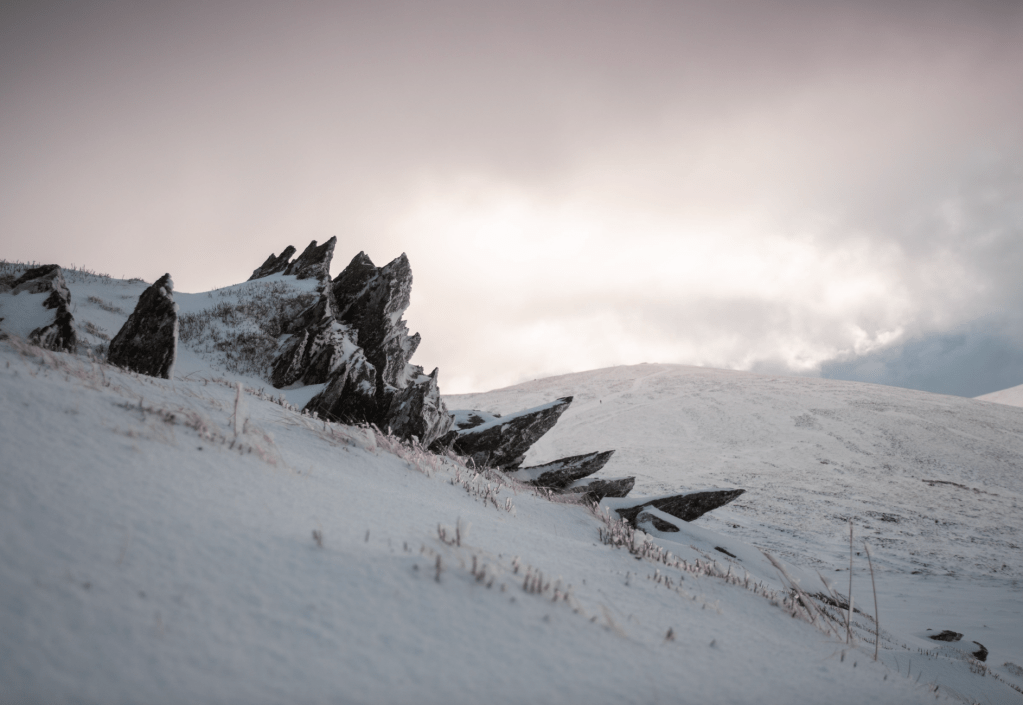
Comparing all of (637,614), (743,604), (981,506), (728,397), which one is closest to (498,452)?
(743,604)

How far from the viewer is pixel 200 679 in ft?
4.36

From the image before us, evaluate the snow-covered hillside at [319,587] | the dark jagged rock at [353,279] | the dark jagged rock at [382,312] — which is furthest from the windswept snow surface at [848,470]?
the dark jagged rock at [353,279]

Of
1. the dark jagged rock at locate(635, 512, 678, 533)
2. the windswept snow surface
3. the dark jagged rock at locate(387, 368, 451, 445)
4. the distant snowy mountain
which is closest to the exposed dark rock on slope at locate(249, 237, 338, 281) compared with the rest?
the dark jagged rock at locate(387, 368, 451, 445)

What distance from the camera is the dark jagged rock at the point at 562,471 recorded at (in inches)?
498

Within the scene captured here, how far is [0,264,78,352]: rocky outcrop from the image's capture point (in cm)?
708

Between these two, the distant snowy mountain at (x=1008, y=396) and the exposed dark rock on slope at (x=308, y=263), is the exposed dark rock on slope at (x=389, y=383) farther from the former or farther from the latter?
the distant snowy mountain at (x=1008, y=396)

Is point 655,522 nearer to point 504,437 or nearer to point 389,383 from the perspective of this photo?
point 504,437

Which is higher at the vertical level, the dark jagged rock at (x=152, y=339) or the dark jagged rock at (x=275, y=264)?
the dark jagged rock at (x=275, y=264)

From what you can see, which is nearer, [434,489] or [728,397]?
[434,489]

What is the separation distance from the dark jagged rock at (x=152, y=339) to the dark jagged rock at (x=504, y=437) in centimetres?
681

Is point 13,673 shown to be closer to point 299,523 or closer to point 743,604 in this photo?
point 299,523

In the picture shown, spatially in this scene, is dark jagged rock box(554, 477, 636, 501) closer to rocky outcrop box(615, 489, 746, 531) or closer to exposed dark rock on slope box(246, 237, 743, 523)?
exposed dark rock on slope box(246, 237, 743, 523)

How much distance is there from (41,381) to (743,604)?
217 inches

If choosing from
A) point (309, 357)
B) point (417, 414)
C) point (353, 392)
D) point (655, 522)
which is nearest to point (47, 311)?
point (309, 357)
